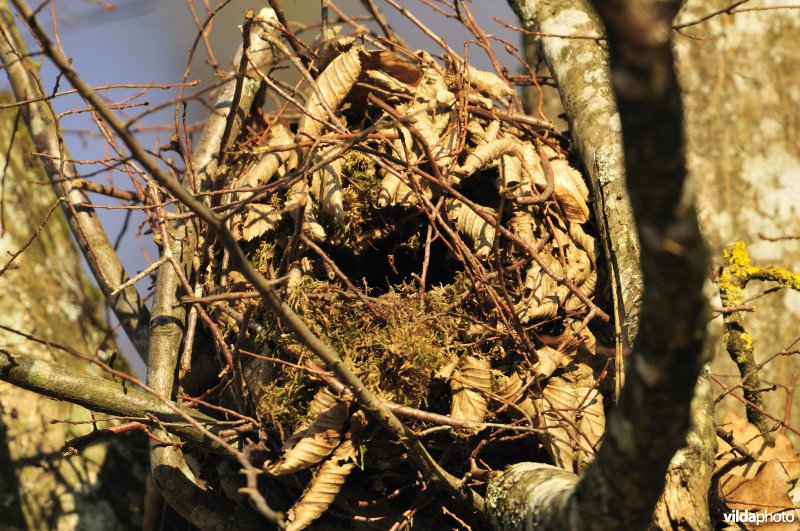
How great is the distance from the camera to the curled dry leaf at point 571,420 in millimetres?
1938

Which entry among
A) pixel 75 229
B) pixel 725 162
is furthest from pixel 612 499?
pixel 75 229

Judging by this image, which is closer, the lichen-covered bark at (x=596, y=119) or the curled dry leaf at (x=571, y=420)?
the curled dry leaf at (x=571, y=420)

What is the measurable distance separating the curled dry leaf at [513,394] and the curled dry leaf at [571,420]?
1.4 inches

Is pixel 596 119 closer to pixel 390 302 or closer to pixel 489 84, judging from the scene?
pixel 489 84

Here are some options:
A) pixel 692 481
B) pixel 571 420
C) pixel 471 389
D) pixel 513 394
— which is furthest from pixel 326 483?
pixel 692 481

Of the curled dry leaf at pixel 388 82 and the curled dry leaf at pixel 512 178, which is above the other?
the curled dry leaf at pixel 388 82

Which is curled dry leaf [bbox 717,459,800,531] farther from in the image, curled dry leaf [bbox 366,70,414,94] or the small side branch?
curled dry leaf [bbox 366,70,414,94]

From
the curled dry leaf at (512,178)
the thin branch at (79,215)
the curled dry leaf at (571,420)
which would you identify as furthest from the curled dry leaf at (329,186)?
the thin branch at (79,215)

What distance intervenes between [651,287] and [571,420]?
1115 millimetres

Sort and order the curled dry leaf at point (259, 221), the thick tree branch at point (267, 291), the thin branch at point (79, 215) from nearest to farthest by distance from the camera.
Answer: the thick tree branch at point (267, 291) → the curled dry leaf at point (259, 221) → the thin branch at point (79, 215)

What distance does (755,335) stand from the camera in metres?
2.65

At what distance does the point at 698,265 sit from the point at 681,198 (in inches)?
3.7

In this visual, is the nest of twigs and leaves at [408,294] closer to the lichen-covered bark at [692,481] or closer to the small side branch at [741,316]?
the lichen-covered bark at [692,481]

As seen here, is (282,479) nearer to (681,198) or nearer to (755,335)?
(681,198)
